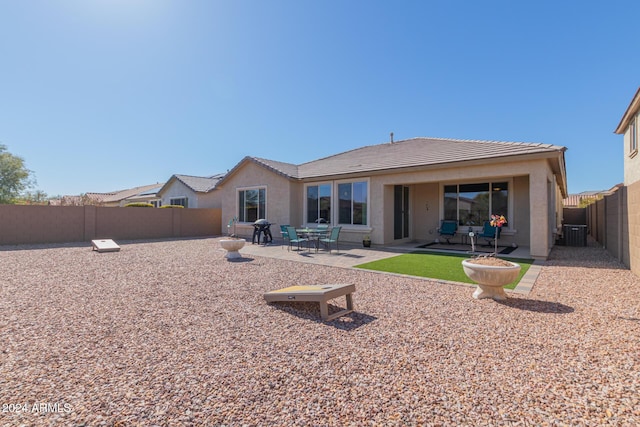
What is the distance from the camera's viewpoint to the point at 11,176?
101 feet

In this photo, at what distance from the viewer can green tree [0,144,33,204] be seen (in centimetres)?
3022

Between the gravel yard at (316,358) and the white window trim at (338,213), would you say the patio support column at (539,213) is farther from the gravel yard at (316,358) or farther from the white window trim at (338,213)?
the white window trim at (338,213)

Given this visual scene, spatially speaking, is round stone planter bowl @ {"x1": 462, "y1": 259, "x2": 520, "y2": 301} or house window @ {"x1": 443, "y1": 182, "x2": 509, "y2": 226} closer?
round stone planter bowl @ {"x1": 462, "y1": 259, "x2": 520, "y2": 301}

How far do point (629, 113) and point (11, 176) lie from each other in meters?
47.3

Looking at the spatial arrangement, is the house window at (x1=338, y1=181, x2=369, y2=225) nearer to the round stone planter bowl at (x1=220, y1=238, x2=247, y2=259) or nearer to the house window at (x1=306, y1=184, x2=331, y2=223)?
the house window at (x1=306, y1=184, x2=331, y2=223)

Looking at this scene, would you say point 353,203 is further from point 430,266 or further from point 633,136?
point 633,136

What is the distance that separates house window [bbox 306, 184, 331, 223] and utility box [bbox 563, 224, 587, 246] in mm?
11000

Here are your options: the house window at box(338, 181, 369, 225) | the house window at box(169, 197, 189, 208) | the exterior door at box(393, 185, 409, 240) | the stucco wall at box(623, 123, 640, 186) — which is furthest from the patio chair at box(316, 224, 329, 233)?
the house window at box(169, 197, 189, 208)

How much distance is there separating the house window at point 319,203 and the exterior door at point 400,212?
304 centimetres

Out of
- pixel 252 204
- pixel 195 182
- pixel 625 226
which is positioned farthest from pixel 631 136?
pixel 195 182

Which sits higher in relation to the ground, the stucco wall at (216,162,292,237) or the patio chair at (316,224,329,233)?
the stucco wall at (216,162,292,237)

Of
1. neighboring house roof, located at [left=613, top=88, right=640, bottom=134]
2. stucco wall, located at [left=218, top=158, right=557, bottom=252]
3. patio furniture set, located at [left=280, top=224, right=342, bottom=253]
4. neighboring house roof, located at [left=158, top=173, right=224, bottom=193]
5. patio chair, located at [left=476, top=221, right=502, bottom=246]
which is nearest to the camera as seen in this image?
neighboring house roof, located at [left=613, top=88, right=640, bottom=134]

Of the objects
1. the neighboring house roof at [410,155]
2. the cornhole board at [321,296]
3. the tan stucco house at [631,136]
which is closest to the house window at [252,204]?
the neighboring house roof at [410,155]

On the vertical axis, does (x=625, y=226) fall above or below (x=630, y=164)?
below
